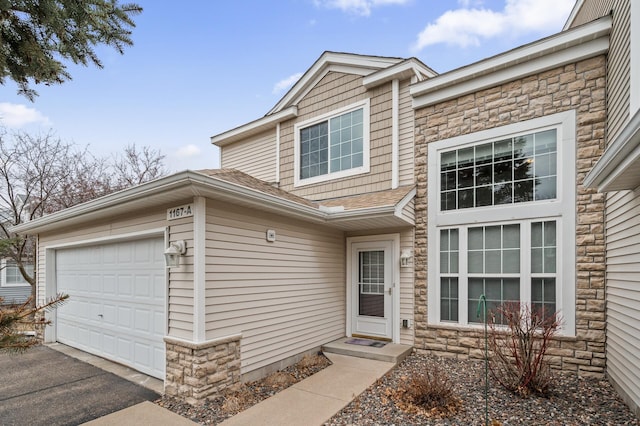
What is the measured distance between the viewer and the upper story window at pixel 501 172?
5.34 meters

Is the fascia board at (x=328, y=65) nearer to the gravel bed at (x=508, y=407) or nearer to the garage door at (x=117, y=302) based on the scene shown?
the garage door at (x=117, y=302)

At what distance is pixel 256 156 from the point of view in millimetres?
9227

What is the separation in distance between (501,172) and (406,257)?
2.15 m

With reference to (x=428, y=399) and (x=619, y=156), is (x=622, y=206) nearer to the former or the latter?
(x=619, y=156)

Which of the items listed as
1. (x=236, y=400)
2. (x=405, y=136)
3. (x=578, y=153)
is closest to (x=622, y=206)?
(x=578, y=153)

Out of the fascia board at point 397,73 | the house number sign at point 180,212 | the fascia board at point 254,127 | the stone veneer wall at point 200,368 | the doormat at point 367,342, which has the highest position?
the fascia board at point 397,73

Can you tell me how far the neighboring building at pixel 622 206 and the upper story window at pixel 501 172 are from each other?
30.7 inches

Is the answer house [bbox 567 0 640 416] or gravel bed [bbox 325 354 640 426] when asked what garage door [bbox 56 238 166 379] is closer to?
gravel bed [bbox 325 354 640 426]

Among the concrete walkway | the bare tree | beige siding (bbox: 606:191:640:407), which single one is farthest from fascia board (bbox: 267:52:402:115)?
the bare tree

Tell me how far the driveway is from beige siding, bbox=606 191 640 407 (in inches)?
225

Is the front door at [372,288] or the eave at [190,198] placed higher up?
the eave at [190,198]

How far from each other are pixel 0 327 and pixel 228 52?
975cm

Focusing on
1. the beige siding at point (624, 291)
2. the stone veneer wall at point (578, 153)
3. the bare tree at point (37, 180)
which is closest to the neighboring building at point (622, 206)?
the beige siding at point (624, 291)

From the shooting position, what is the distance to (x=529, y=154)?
215 inches
